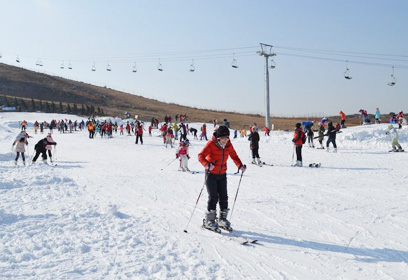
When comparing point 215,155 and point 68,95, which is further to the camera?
point 68,95

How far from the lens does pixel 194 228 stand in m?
5.88

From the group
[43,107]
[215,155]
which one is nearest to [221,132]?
[215,155]

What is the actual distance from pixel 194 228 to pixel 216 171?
1133mm

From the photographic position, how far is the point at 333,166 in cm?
1409

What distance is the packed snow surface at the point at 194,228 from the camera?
13.9 feet

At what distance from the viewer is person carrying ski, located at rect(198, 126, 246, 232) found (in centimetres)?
550

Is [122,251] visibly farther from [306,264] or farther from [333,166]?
[333,166]

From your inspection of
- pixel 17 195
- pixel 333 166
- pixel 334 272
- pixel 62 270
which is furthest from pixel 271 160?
pixel 62 270

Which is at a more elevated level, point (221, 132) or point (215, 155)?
point (221, 132)

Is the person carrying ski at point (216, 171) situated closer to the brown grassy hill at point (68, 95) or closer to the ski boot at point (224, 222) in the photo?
the ski boot at point (224, 222)

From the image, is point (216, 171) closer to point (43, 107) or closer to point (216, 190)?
point (216, 190)

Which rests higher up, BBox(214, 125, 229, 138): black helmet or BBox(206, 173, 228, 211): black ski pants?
BBox(214, 125, 229, 138): black helmet

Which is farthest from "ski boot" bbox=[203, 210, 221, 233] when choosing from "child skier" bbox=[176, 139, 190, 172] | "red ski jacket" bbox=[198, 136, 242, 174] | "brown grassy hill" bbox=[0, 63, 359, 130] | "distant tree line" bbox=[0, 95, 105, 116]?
"brown grassy hill" bbox=[0, 63, 359, 130]

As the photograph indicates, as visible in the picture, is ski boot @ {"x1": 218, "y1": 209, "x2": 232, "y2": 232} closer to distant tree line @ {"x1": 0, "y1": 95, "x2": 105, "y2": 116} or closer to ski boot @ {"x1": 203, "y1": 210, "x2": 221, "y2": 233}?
ski boot @ {"x1": 203, "y1": 210, "x2": 221, "y2": 233}
